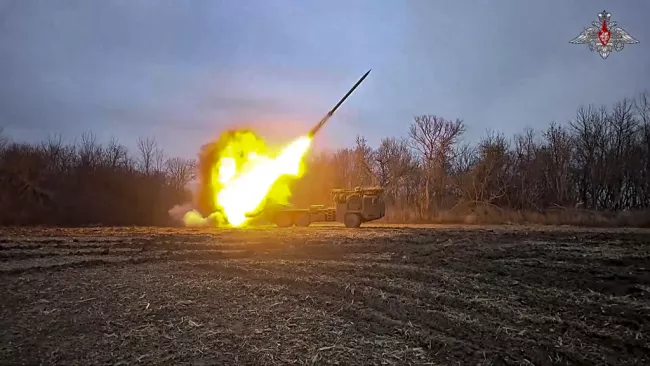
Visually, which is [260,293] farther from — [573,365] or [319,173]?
[319,173]

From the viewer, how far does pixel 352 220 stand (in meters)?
29.4

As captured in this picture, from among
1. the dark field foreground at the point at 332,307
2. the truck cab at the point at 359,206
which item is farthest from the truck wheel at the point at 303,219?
the dark field foreground at the point at 332,307

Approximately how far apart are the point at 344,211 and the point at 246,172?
19.7ft

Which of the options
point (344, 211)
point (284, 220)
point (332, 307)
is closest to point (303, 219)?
point (284, 220)

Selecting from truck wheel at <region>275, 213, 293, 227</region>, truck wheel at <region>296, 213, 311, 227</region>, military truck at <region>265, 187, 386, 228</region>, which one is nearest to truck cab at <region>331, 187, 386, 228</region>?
military truck at <region>265, 187, 386, 228</region>

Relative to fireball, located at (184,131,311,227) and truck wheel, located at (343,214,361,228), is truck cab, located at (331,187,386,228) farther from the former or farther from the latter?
fireball, located at (184,131,311,227)

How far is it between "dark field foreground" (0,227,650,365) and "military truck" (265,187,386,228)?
1242cm

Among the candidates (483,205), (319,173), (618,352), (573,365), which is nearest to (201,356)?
(573,365)

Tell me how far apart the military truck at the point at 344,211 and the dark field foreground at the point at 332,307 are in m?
12.4

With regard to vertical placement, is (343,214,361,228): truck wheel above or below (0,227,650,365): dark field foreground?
above

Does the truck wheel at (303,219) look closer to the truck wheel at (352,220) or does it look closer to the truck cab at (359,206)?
the truck cab at (359,206)

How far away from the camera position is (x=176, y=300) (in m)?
10.0

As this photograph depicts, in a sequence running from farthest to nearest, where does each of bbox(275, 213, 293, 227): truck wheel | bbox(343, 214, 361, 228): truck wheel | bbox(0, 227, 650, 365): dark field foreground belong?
bbox(275, 213, 293, 227): truck wheel, bbox(343, 214, 361, 228): truck wheel, bbox(0, 227, 650, 365): dark field foreground

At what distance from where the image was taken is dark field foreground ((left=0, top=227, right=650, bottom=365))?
7.62m
